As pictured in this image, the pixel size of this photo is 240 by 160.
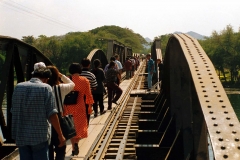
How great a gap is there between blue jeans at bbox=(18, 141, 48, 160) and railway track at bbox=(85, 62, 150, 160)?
223cm

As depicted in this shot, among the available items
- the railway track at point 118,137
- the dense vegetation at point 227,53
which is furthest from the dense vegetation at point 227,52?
the railway track at point 118,137

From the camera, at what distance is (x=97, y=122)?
8992mm

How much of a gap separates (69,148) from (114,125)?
2.45 metres

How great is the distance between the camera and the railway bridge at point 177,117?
3.29m

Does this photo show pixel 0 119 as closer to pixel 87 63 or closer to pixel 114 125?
pixel 87 63

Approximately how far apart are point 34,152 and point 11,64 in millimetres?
2243

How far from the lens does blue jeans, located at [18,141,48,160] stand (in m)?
3.78

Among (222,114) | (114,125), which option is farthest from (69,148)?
(222,114)

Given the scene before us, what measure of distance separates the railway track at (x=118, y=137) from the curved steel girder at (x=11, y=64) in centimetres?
150

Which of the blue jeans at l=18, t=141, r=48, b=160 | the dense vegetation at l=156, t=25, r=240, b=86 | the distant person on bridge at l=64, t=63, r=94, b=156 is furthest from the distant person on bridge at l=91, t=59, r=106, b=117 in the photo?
the dense vegetation at l=156, t=25, r=240, b=86

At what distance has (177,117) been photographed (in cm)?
822

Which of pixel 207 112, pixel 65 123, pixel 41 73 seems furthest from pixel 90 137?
pixel 207 112

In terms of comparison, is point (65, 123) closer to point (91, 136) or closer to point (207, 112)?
point (207, 112)

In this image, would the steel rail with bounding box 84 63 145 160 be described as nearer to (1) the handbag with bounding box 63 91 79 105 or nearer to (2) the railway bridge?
(2) the railway bridge
